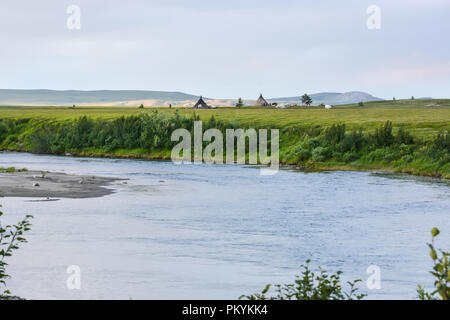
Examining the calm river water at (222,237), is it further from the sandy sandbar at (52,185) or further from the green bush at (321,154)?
the green bush at (321,154)

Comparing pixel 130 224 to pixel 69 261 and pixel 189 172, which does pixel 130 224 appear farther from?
pixel 189 172

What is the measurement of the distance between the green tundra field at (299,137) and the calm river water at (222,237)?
12.1 m

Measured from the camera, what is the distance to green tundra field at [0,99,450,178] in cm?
5912

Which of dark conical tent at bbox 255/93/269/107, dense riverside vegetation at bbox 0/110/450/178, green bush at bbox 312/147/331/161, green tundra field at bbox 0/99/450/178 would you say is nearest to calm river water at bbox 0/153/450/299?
dense riverside vegetation at bbox 0/110/450/178

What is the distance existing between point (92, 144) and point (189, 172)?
1210 inches

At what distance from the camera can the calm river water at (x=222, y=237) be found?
1844cm

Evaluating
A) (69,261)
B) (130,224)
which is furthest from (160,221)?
(69,261)

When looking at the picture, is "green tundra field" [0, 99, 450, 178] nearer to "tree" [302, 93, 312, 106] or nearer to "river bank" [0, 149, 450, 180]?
"river bank" [0, 149, 450, 180]

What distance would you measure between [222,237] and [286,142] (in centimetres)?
4750

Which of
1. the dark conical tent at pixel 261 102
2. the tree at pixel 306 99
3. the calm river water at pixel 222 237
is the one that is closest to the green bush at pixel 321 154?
the calm river water at pixel 222 237

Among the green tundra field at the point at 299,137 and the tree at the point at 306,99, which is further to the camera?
the tree at the point at 306,99

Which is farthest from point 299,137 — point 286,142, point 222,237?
point 222,237

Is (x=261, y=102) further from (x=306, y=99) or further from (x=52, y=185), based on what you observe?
(x=52, y=185)

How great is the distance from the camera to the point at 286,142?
238 feet
